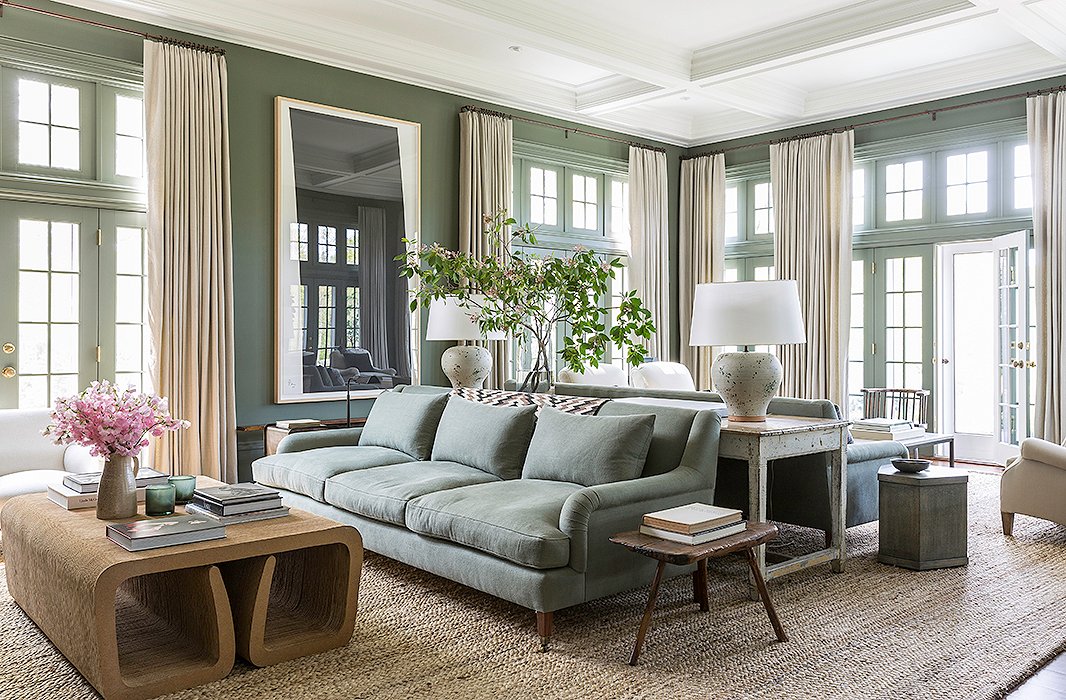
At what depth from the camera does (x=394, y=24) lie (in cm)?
640

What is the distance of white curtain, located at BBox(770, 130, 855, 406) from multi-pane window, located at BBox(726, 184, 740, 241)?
0.78 m

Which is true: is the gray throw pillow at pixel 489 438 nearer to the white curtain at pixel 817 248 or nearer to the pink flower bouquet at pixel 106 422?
the pink flower bouquet at pixel 106 422

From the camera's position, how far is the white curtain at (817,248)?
8.19 metres

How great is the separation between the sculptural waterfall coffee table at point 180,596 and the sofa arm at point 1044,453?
368 centimetres

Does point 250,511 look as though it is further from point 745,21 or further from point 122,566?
point 745,21

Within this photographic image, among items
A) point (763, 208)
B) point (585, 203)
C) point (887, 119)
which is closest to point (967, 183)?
point (887, 119)

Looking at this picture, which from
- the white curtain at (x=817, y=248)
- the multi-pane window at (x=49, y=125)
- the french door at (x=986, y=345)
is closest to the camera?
the multi-pane window at (x=49, y=125)

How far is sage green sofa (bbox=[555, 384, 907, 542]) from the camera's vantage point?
4.33 metres

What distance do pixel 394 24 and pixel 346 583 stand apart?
4.57 meters

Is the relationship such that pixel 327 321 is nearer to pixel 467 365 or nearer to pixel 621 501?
pixel 467 365

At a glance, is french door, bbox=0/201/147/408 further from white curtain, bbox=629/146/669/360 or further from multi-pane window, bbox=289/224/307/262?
white curtain, bbox=629/146/669/360

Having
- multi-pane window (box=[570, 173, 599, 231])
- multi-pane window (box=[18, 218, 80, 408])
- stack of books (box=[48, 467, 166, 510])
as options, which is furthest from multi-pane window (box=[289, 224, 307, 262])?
multi-pane window (box=[570, 173, 599, 231])

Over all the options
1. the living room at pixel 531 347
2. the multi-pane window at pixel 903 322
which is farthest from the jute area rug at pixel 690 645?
the multi-pane window at pixel 903 322

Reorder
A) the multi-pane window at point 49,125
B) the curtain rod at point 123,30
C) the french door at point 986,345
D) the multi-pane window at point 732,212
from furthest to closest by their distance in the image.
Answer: the multi-pane window at point 732,212 < the french door at point 986,345 < the multi-pane window at point 49,125 < the curtain rod at point 123,30
